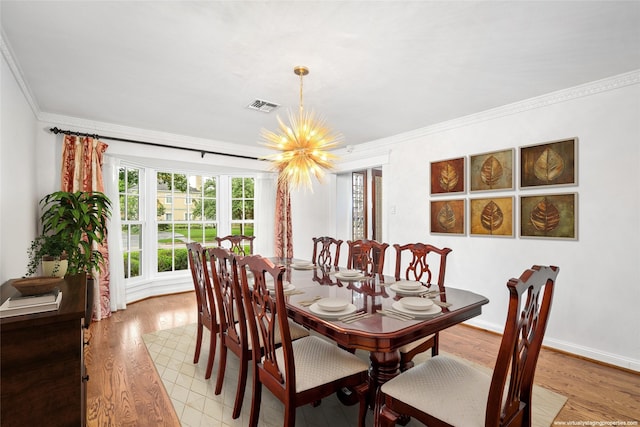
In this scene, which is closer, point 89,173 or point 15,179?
point 15,179

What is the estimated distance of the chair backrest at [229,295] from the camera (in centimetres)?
192

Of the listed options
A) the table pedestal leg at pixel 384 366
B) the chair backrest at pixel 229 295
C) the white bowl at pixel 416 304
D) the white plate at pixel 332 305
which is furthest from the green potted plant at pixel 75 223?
the white bowl at pixel 416 304

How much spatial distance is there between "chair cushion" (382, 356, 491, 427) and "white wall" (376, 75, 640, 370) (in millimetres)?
2161

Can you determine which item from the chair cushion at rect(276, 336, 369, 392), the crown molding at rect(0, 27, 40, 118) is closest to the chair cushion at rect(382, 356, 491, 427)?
the chair cushion at rect(276, 336, 369, 392)

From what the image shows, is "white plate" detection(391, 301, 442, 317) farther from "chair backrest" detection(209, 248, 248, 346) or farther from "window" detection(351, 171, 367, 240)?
"window" detection(351, 171, 367, 240)

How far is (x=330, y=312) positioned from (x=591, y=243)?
2.74m

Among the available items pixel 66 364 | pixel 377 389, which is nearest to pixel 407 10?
pixel 377 389

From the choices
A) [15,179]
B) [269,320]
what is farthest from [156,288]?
[269,320]

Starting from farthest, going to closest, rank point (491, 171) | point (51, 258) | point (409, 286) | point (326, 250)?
1. point (326, 250)
2. point (491, 171)
3. point (51, 258)
4. point (409, 286)

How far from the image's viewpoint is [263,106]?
3438mm

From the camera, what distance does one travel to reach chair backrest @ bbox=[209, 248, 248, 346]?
75.7 inches

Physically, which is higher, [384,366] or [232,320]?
[232,320]

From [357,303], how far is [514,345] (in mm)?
926

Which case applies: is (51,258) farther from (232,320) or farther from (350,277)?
(350,277)
